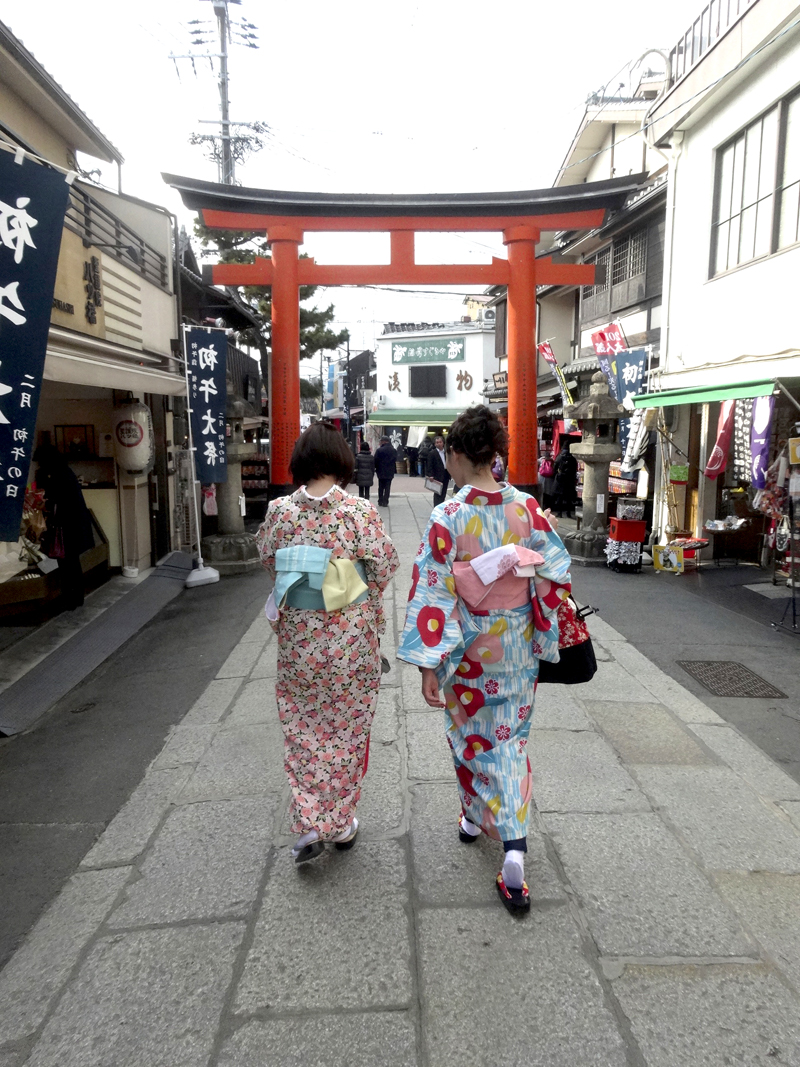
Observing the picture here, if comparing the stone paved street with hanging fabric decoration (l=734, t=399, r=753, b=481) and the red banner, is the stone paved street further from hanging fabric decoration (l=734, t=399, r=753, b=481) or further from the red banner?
the red banner

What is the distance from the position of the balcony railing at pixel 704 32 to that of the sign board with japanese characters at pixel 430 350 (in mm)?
23675

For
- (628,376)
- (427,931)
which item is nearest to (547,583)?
(427,931)

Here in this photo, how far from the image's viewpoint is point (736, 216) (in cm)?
938

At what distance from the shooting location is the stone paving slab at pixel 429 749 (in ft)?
13.0

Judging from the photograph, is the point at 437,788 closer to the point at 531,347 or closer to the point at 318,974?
the point at 318,974

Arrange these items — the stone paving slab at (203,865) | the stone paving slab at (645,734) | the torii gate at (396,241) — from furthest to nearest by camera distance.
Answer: the torii gate at (396,241) < the stone paving slab at (645,734) < the stone paving slab at (203,865)

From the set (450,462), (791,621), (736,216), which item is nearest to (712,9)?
(736,216)

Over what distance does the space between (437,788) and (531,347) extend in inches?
358

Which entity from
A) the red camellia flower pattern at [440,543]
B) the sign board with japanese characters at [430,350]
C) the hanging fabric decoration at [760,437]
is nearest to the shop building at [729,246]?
the hanging fabric decoration at [760,437]

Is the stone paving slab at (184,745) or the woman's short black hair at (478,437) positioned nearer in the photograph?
the woman's short black hair at (478,437)

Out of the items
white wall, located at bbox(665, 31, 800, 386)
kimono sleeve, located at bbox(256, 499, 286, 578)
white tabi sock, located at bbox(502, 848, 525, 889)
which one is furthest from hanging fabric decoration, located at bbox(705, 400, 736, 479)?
white tabi sock, located at bbox(502, 848, 525, 889)

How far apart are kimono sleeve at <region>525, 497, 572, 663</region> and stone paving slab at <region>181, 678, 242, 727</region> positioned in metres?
2.90

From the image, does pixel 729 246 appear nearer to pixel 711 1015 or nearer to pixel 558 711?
pixel 558 711

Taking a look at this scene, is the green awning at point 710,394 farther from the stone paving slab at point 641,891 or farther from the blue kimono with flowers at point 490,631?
the blue kimono with flowers at point 490,631
